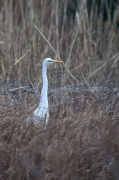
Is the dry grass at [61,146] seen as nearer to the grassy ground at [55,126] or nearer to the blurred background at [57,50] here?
the grassy ground at [55,126]

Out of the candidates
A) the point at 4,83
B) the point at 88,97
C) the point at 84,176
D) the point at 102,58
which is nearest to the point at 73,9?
the point at 102,58

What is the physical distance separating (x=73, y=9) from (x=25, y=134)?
5.82 metres

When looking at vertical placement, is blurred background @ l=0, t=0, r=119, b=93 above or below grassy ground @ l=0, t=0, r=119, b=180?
above

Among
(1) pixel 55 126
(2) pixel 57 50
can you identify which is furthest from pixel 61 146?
(2) pixel 57 50

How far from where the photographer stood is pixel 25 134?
3668mm

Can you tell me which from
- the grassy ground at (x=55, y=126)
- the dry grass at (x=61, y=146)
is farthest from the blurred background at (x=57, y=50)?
the dry grass at (x=61, y=146)

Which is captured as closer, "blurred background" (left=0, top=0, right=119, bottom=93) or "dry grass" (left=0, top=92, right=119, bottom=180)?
"dry grass" (left=0, top=92, right=119, bottom=180)

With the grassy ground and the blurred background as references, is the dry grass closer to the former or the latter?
the grassy ground

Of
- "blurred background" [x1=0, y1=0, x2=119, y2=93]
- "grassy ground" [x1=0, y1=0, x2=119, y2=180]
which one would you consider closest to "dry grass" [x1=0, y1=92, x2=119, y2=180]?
"grassy ground" [x1=0, y1=0, x2=119, y2=180]

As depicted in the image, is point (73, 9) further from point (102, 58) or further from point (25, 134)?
point (25, 134)

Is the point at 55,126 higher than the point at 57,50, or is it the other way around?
the point at 57,50

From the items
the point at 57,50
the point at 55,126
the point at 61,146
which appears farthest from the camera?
the point at 57,50

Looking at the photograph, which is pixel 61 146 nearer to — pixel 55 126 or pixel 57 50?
pixel 55 126

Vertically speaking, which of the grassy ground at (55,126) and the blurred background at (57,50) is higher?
the blurred background at (57,50)
